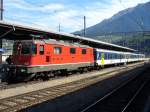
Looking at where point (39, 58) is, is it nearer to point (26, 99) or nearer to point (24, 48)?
point (24, 48)

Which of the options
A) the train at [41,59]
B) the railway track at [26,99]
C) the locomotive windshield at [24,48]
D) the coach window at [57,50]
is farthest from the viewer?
the coach window at [57,50]

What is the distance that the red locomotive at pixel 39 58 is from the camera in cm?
2528

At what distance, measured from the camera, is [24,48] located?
2603 cm

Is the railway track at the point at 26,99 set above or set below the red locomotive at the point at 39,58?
below

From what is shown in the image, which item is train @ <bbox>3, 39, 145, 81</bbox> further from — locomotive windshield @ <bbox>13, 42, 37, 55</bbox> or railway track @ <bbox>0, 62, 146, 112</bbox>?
railway track @ <bbox>0, 62, 146, 112</bbox>

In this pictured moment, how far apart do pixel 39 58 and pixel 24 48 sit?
4.48 feet

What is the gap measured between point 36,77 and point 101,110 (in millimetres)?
13302

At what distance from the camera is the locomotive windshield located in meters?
25.7

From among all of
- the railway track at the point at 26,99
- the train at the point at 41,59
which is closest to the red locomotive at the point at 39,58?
the train at the point at 41,59

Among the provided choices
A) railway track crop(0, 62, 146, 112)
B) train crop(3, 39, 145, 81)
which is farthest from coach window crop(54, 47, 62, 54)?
Answer: railway track crop(0, 62, 146, 112)

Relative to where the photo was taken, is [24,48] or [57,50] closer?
[24,48]

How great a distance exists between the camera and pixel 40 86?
24359 millimetres

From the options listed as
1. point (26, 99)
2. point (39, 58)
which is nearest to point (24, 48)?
point (39, 58)

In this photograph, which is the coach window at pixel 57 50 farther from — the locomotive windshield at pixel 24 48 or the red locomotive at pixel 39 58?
the locomotive windshield at pixel 24 48
